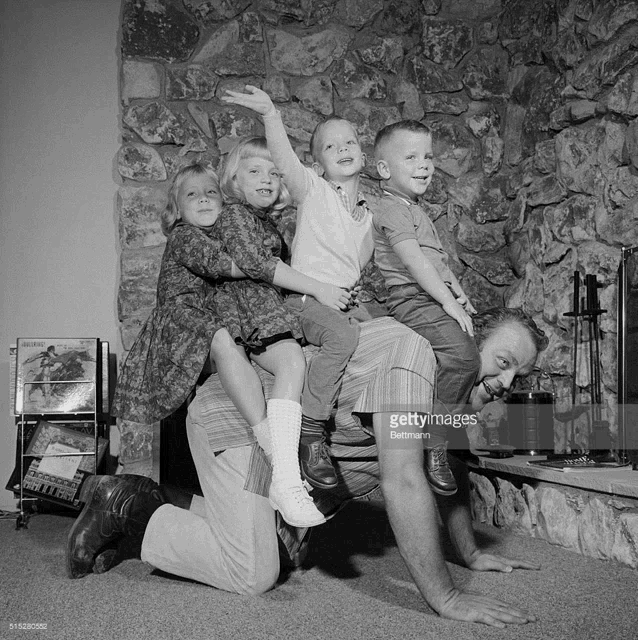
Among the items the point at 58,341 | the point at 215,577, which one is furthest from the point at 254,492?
the point at 58,341

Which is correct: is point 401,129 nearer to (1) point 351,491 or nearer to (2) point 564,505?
(1) point 351,491

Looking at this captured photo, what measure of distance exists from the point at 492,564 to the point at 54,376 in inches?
73.3

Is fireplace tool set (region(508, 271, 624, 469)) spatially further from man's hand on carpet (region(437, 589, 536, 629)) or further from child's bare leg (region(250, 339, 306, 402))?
child's bare leg (region(250, 339, 306, 402))

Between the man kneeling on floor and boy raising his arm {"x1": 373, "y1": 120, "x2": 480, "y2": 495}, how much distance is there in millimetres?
53

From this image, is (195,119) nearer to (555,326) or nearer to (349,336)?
(555,326)

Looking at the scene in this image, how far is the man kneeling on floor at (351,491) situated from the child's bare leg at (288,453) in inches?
4.8

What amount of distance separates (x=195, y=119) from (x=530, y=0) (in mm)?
1574

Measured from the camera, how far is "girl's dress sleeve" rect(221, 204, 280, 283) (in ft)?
5.57

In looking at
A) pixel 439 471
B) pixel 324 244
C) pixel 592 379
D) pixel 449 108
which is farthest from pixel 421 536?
pixel 449 108

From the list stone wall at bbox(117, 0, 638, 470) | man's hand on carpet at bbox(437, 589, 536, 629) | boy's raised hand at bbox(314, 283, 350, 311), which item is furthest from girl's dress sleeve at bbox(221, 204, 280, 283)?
stone wall at bbox(117, 0, 638, 470)

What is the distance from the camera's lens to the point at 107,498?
190cm

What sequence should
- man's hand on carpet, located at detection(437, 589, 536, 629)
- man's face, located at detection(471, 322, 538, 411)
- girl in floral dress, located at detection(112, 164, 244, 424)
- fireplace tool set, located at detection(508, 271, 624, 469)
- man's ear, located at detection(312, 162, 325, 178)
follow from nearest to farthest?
man's hand on carpet, located at detection(437, 589, 536, 629) < man's face, located at detection(471, 322, 538, 411) < girl in floral dress, located at detection(112, 164, 244, 424) < man's ear, located at detection(312, 162, 325, 178) < fireplace tool set, located at detection(508, 271, 624, 469)

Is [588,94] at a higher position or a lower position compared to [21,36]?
lower

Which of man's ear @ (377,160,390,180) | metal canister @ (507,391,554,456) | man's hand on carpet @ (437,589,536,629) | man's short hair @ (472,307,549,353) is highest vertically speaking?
man's ear @ (377,160,390,180)
